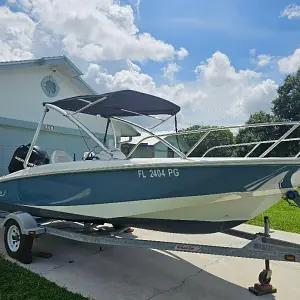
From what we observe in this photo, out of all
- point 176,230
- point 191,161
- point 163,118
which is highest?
point 163,118

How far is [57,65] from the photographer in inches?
411

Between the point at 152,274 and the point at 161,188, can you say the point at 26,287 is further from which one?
the point at 161,188

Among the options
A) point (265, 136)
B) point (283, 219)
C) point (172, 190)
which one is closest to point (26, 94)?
point (172, 190)

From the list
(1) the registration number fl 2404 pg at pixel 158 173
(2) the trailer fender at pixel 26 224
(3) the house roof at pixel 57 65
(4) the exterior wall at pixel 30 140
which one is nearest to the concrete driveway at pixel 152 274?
(2) the trailer fender at pixel 26 224

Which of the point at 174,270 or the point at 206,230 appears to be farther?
the point at 174,270

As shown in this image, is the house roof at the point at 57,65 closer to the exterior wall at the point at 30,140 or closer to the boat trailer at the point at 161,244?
the exterior wall at the point at 30,140

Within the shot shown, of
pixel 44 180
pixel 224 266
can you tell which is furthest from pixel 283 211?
pixel 44 180

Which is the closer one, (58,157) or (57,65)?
(58,157)

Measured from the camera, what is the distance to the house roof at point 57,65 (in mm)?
9016

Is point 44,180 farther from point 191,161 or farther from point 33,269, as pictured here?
point 191,161

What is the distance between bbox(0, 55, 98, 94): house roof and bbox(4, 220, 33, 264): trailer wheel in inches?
208

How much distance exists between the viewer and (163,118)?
589 cm

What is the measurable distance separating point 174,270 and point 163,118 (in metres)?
2.49

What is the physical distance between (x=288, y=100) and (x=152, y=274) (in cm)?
2277
